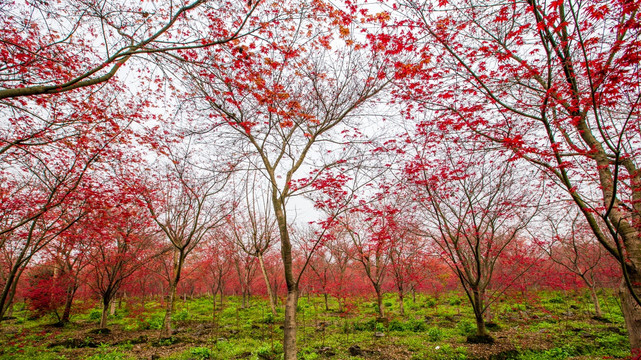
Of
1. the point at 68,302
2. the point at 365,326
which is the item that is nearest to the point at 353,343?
the point at 365,326

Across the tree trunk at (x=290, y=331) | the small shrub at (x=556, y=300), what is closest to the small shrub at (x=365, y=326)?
the tree trunk at (x=290, y=331)

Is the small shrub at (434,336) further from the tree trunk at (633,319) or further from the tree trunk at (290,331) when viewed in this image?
the tree trunk at (290,331)

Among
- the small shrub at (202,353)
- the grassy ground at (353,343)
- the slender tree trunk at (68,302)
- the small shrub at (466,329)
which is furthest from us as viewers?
the slender tree trunk at (68,302)

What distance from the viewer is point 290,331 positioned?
4.57 metres

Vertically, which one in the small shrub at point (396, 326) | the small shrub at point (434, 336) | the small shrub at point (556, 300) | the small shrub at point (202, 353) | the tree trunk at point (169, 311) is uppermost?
the tree trunk at point (169, 311)

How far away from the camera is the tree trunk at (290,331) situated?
14.7 feet

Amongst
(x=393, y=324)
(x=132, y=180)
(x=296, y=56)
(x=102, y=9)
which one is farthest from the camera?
(x=393, y=324)

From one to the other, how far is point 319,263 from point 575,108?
59.7 ft

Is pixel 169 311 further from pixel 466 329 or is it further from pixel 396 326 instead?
pixel 466 329

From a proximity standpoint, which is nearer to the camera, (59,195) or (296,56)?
(296,56)

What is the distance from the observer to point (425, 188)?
7.66m

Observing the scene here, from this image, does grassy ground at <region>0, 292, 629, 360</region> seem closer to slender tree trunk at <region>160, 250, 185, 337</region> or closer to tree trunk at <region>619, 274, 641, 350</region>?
slender tree trunk at <region>160, 250, 185, 337</region>

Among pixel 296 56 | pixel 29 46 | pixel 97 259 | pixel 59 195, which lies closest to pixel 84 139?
pixel 29 46

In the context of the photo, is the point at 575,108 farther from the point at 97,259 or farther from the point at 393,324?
the point at 97,259
